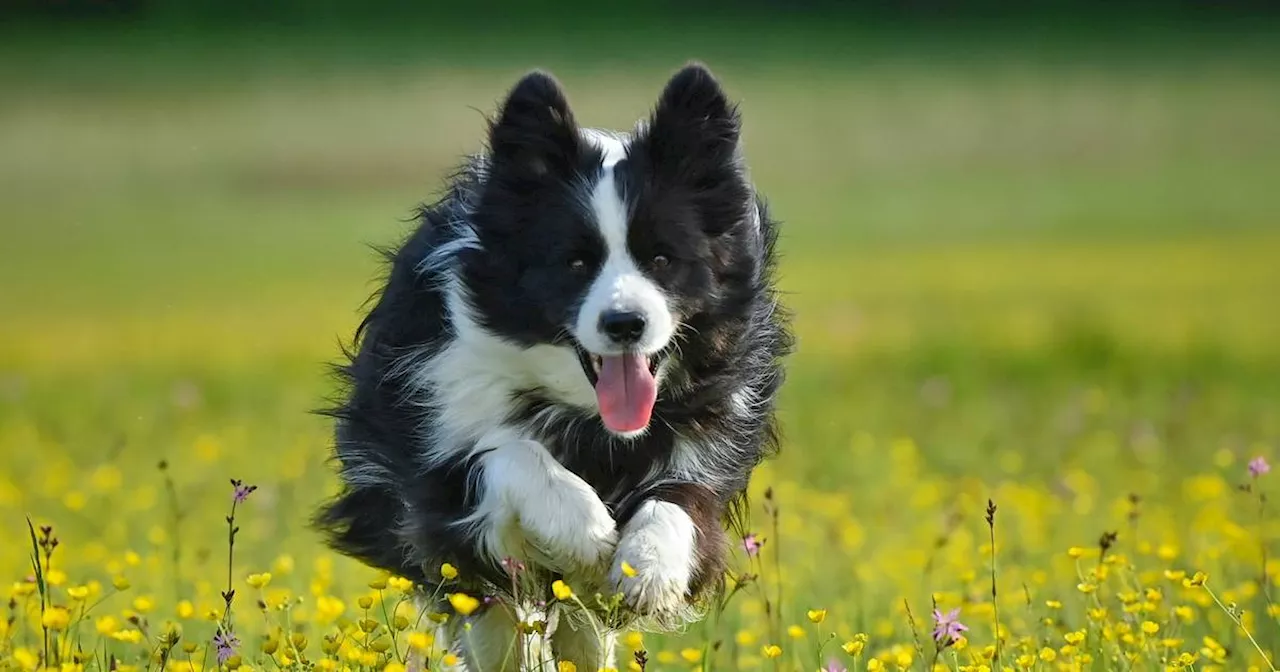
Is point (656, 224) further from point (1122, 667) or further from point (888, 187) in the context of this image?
point (888, 187)

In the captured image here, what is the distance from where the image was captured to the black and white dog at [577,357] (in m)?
5.00

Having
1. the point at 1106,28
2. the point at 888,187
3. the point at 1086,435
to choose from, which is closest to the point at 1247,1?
the point at 1106,28

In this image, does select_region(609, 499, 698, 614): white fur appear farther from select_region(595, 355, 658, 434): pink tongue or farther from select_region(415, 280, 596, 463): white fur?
select_region(415, 280, 596, 463): white fur

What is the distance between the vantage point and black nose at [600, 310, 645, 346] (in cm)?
488

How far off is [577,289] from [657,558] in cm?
81

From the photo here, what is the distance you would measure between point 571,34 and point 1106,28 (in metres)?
8.78

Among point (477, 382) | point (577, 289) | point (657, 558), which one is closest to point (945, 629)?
point (657, 558)

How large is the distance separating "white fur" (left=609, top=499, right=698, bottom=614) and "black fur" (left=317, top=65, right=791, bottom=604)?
0.51ft

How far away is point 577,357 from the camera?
17.3 feet

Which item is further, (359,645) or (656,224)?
(656,224)

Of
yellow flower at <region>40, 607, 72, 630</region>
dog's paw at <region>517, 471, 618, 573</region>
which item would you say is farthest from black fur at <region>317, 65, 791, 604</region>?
yellow flower at <region>40, 607, 72, 630</region>

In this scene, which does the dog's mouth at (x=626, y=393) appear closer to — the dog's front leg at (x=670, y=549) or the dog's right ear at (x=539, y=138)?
the dog's front leg at (x=670, y=549)

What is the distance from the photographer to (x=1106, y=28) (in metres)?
29.5

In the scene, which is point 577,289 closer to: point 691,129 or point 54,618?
point 691,129
